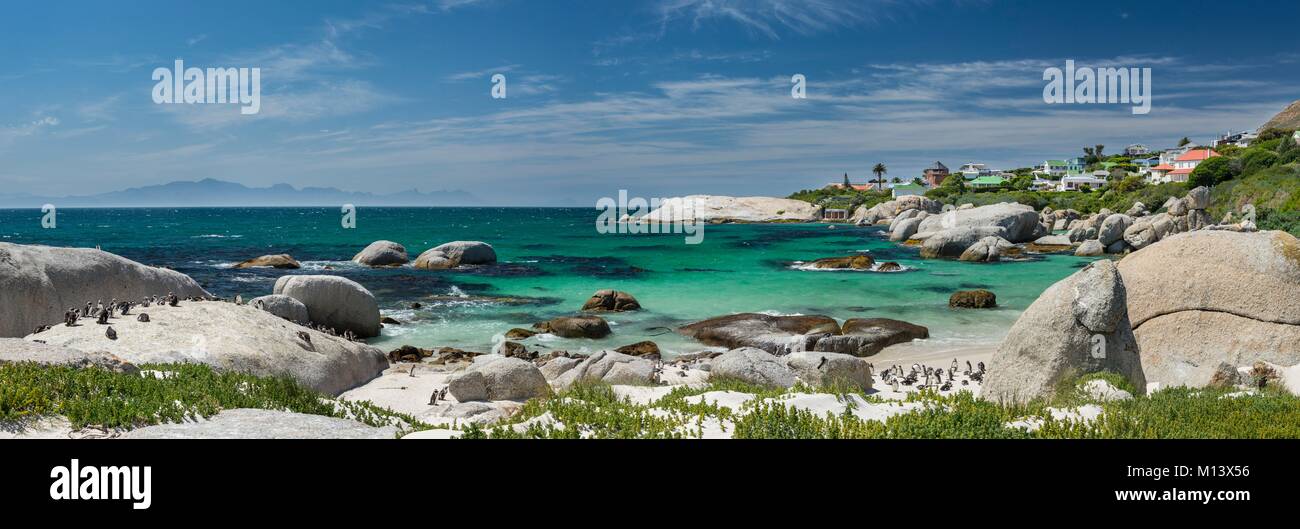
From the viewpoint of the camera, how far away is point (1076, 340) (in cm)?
1168

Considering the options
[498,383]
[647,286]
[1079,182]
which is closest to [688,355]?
[498,383]

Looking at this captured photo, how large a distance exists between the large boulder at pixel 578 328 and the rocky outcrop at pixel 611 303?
5132mm

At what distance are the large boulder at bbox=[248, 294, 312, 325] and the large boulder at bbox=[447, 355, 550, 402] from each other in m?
9.57

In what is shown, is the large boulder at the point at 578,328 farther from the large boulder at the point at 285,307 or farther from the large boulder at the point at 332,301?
the large boulder at the point at 285,307

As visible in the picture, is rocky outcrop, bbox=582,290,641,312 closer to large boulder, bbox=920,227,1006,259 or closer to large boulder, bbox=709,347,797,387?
large boulder, bbox=709,347,797,387

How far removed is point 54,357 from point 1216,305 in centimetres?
2009

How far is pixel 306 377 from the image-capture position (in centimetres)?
1431

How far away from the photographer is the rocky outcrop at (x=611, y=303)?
3209cm

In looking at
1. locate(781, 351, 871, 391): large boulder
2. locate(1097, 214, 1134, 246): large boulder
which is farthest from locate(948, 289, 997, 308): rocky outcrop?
locate(1097, 214, 1134, 246): large boulder

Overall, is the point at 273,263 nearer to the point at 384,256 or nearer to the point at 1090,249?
the point at 384,256

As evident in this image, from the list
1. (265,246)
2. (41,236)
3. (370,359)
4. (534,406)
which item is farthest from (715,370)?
(41,236)

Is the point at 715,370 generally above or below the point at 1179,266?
below

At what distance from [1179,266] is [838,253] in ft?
166
